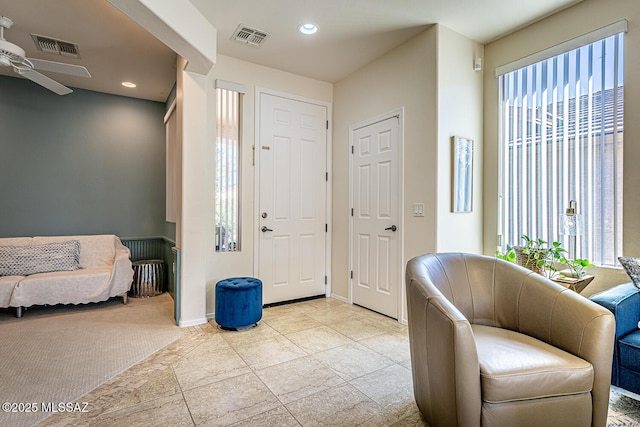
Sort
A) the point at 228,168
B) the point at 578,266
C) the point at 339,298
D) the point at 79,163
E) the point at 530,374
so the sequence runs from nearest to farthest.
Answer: the point at 530,374
the point at 578,266
the point at 228,168
the point at 339,298
the point at 79,163

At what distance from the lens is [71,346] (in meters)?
2.70

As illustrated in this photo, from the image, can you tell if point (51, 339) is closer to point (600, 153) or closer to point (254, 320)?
point (254, 320)

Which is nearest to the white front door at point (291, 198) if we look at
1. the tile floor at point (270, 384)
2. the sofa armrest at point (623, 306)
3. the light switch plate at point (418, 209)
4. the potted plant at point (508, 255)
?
the tile floor at point (270, 384)

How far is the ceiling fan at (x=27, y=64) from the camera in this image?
8.14 feet

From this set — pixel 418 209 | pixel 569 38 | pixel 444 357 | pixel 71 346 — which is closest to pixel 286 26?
pixel 418 209

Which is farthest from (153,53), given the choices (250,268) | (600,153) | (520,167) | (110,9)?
(600,153)

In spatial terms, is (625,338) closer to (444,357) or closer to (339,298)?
(444,357)

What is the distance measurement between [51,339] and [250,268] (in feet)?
6.03

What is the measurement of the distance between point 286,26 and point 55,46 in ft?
7.96

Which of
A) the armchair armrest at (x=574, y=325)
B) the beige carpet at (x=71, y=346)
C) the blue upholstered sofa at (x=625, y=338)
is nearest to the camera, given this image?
the armchair armrest at (x=574, y=325)

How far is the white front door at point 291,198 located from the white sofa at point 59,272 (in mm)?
1762

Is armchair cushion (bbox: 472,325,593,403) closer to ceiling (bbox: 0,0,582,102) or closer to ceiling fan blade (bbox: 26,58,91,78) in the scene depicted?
ceiling (bbox: 0,0,582,102)

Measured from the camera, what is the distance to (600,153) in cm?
252

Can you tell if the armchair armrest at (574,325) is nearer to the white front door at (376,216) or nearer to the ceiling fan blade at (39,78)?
the white front door at (376,216)
